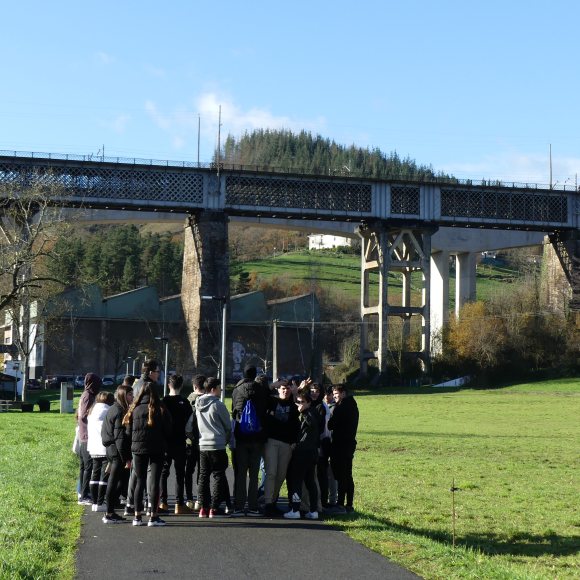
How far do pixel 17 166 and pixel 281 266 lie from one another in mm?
88528

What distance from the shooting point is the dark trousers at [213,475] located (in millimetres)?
16250

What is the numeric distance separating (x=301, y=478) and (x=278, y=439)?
0.68 m

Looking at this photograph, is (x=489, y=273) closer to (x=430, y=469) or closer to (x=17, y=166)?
(x=17, y=166)

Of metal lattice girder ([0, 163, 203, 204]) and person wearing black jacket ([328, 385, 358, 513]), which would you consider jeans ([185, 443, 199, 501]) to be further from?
metal lattice girder ([0, 163, 203, 204])

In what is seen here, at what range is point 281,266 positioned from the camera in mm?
162125

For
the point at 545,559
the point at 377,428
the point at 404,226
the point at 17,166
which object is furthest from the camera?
the point at 404,226

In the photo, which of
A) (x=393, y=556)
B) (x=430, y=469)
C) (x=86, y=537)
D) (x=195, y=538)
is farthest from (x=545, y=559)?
(x=430, y=469)

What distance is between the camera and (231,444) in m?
16.9

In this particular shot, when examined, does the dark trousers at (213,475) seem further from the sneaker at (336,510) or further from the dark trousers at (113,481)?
the sneaker at (336,510)

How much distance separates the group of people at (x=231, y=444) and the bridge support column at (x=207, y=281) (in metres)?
57.9

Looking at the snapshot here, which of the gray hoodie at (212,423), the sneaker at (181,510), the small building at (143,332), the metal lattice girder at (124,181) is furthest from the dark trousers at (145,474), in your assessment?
the small building at (143,332)

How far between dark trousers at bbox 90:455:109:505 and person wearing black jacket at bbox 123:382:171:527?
4.70ft

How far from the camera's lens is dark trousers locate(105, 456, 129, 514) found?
15422mm

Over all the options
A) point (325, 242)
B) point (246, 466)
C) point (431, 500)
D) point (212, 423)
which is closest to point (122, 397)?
point (212, 423)
